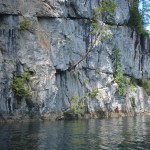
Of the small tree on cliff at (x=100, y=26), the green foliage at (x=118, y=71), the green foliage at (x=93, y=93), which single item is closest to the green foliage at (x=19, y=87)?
the green foliage at (x=93, y=93)

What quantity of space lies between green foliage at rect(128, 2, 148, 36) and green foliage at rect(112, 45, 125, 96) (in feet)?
37.0

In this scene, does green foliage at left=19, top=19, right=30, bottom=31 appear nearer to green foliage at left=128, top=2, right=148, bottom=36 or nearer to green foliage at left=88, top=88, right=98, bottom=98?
green foliage at left=88, top=88, right=98, bottom=98

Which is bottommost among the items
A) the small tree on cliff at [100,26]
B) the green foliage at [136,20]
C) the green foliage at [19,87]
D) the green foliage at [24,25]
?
the green foliage at [19,87]

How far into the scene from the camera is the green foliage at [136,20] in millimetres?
83125

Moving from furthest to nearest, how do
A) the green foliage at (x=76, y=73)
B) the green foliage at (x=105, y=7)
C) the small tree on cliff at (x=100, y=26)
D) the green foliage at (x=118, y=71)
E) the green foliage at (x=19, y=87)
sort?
the green foliage at (x=118, y=71)
the green foliage at (x=105, y=7)
the small tree on cliff at (x=100, y=26)
the green foliage at (x=76, y=73)
the green foliage at (x=19, y=87)

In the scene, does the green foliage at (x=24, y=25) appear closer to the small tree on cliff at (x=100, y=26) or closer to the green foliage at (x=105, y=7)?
the small tree on cliff at (x=100, y=26)

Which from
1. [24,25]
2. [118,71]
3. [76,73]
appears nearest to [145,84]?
[118,71]

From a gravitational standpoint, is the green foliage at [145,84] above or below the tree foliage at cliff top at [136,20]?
below

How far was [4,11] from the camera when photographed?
50.5 m

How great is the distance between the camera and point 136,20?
82938 mm

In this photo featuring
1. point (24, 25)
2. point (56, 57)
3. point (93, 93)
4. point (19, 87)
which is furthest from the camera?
point (93, 93)

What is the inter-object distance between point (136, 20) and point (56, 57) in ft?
106

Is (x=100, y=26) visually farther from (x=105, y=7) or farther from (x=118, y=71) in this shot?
(x=118, y=71)

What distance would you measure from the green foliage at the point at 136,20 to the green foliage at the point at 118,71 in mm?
11289
